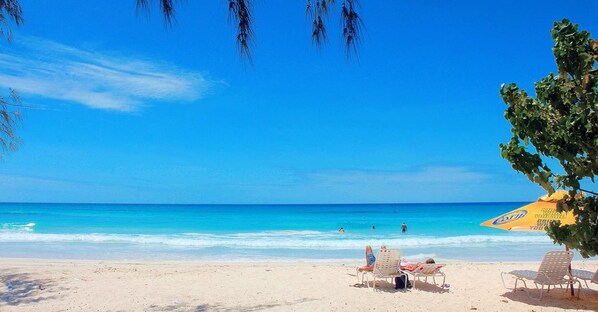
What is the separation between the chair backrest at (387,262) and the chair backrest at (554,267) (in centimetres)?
228

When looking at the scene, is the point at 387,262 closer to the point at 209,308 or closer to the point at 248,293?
the point at 248,293

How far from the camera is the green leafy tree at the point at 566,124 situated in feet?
12.0

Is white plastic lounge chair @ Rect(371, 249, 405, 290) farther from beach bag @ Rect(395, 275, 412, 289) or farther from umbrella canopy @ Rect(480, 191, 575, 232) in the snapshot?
umbrella canopy @ Rect(480, 191, 575, 232)

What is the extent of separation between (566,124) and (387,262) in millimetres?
5544

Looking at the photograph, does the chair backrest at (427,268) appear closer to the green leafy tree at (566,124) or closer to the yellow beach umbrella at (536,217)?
the yellow beach umbrella at (536,217)

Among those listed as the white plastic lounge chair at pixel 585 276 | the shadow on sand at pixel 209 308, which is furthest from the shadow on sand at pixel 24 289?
the white plastic lounge chair at pixel 585 276

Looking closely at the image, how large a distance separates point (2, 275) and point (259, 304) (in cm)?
631

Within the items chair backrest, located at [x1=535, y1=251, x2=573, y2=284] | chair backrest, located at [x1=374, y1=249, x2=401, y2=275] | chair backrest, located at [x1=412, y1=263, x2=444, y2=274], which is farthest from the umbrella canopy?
chair backrest, located at [x1=374, y1=249, x2=401, y2=275]

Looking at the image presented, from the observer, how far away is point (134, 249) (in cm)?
1970

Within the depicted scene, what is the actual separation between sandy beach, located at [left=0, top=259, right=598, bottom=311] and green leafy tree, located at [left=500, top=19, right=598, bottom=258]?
3684 millimetres

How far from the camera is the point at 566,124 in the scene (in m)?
3.54

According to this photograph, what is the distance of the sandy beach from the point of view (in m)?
7.28

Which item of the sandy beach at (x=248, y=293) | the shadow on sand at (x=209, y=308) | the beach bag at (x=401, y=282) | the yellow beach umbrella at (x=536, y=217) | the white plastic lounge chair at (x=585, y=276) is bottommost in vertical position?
the shadow on sand at (x=209, y=308)

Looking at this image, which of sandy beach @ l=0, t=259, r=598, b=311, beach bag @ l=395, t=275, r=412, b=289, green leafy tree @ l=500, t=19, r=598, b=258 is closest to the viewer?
green leafy tree @ l=500, t=19, r=598, b=258
